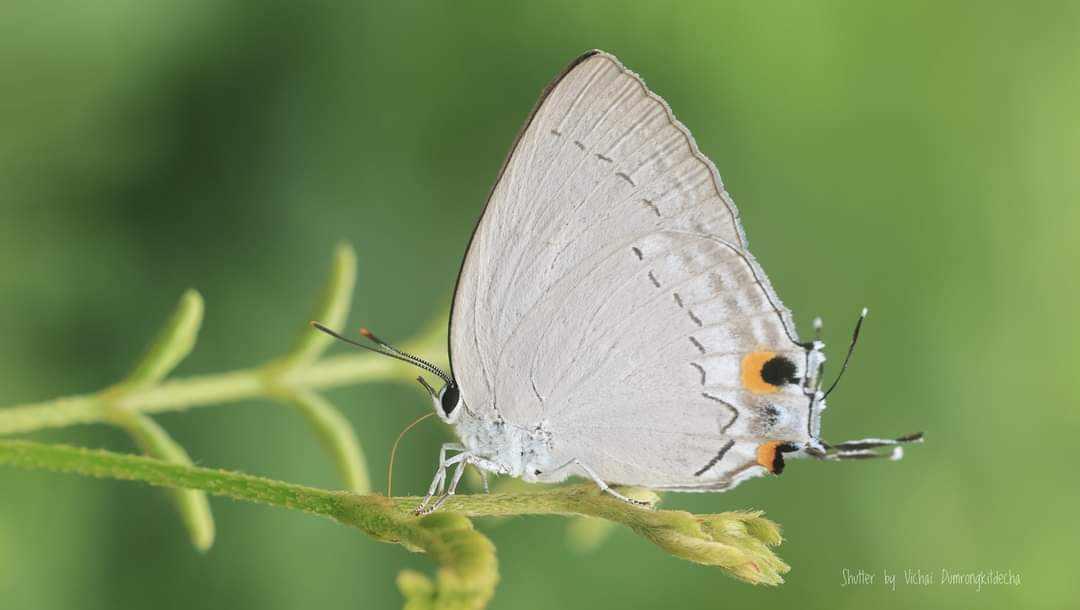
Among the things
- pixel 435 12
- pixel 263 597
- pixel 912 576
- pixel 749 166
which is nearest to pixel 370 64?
pixel 435 12

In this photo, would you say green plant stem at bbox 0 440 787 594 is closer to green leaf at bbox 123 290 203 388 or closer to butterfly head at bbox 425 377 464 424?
green leaf at bbox 123 290 203 388

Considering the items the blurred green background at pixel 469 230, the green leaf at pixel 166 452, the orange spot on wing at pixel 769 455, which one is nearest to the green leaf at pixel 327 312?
the green leaf at pixel 166 452

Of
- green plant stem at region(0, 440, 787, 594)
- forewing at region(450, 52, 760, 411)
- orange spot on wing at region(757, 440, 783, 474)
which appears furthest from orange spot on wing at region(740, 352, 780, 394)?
green plant stem at region(0, 440, 787, 594)

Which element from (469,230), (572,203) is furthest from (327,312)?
(469,230)

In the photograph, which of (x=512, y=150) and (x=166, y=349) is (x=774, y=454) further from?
(x=166, y=349)

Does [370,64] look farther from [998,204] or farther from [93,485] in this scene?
[998,204]

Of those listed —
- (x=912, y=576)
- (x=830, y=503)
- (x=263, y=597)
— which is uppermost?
(x=830, y=503)
